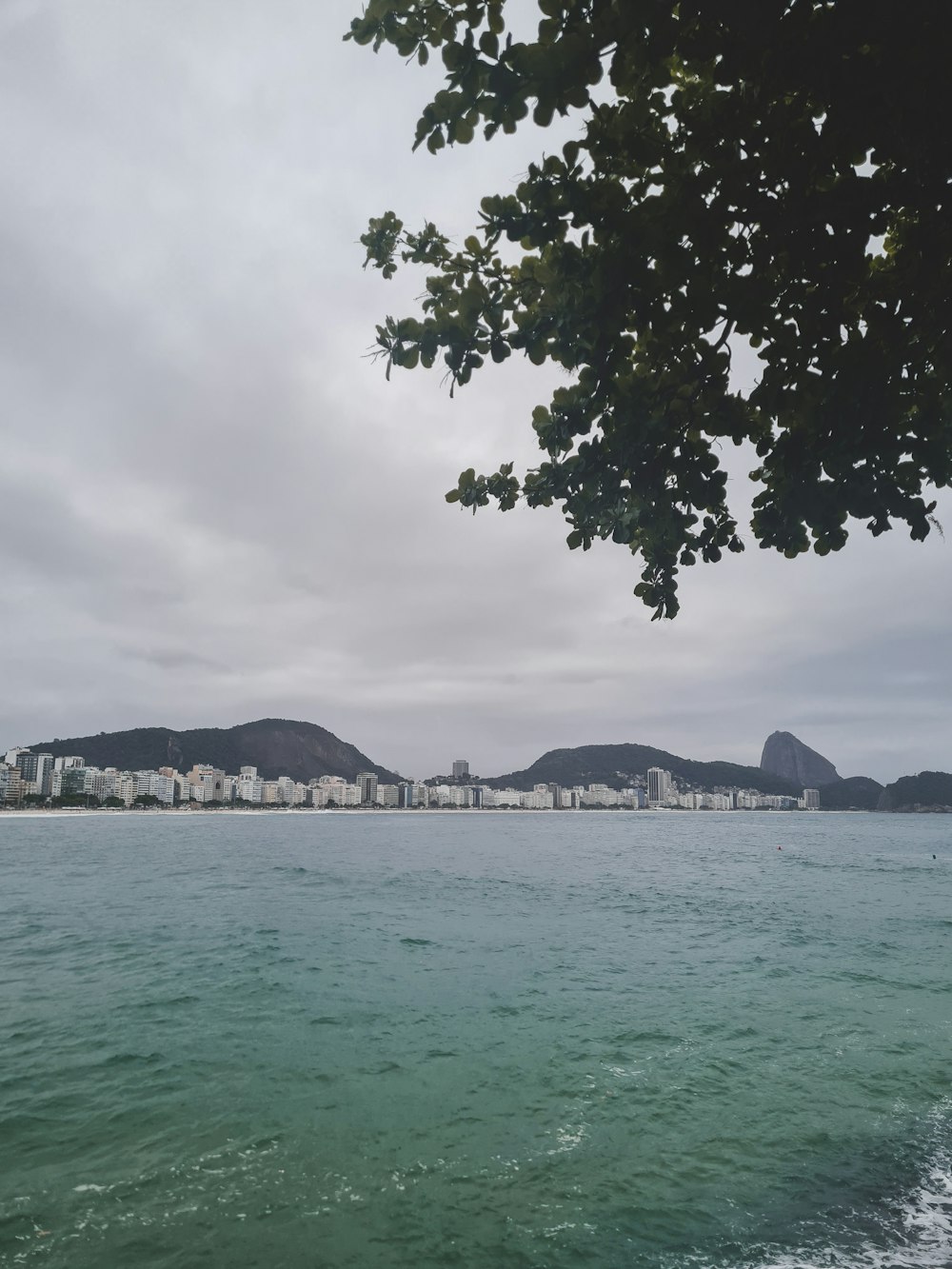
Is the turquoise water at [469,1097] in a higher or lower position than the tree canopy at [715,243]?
lower

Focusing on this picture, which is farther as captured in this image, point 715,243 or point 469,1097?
point 469,1097

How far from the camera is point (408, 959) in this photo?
18625mm

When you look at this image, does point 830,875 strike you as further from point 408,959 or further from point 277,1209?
point 277,1209

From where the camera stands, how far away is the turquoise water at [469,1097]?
247 inches

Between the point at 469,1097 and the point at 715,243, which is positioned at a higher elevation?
the point at 715,243

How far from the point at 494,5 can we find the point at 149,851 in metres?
71.5

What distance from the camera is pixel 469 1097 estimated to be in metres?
9.49

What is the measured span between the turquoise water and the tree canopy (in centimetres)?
710

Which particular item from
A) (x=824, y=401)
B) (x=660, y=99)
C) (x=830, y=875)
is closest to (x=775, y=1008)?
(x=824, y=401)

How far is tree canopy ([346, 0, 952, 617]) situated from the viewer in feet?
11.9

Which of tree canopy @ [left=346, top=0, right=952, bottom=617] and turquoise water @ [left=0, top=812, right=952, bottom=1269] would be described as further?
turquoise water @ [left=0, top=812, right=952, bottom=1269]

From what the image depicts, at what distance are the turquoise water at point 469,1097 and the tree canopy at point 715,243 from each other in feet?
23.3

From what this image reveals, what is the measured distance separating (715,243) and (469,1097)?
1092cm

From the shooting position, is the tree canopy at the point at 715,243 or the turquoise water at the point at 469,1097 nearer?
the tree canopy at the point at 715,243
